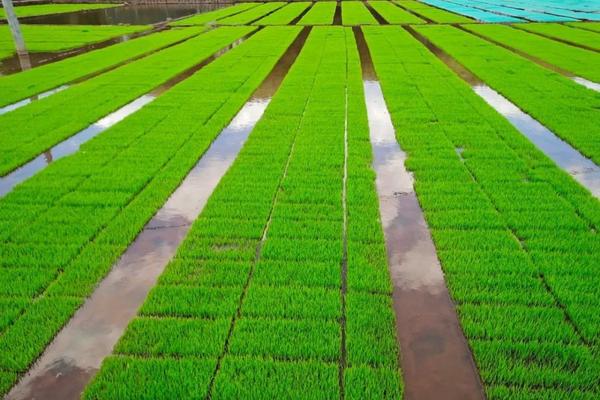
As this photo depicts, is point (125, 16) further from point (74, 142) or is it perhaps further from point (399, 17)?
point (74, 142)

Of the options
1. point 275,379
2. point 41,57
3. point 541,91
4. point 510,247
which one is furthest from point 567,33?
point 275,379

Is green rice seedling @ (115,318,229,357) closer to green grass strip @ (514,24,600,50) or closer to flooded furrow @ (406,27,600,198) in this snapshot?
flooded furrow @ (406,27,600,198)

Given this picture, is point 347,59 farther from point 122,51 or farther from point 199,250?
point 199,250

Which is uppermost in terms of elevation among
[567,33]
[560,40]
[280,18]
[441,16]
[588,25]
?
[280,18]

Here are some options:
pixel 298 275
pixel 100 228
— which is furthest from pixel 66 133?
pixel 298 275

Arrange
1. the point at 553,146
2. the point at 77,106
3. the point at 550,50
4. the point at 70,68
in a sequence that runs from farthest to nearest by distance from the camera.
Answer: the point at 550,50
the point at 70,68
the point at 77,106
the point at 553,146

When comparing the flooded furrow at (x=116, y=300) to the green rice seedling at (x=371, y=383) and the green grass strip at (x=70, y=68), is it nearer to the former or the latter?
the green rice seedling at (x=371, y=383)

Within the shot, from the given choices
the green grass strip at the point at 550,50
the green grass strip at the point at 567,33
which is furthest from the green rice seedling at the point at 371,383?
the green grass strip at the point at 567,33

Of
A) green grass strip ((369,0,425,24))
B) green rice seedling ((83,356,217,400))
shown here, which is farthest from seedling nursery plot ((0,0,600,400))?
green grass strip ((369,0,425,24))
